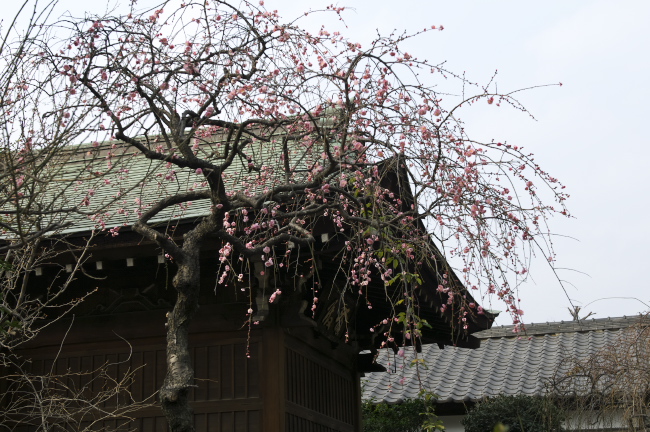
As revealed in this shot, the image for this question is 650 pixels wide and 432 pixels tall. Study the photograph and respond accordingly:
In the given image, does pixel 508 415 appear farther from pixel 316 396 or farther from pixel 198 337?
pixel 198 337

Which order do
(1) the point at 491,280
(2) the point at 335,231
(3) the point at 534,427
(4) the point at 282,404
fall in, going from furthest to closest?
(3) the point at 534,427
(4) the point at 282,404
(2) the point at 335,231
(1) the point at 491,280

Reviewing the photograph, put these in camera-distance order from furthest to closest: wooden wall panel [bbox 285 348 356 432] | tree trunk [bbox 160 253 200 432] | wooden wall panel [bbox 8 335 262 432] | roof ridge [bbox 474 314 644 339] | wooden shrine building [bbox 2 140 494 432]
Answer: roof ridge [bbox 474 314 644 339] → wooden wall panel [bbox 285 348 356 432] → wooden wall panel [bbox 8 335 262 432] → wooden shrine building [bbox 2 140 494 432] → tree trunk [bbox 160 253 200 432]

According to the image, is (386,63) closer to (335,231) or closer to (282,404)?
(335,231)

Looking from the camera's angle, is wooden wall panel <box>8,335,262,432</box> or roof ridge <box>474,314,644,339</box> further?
roof ridge <box>474,314,644,339</box>

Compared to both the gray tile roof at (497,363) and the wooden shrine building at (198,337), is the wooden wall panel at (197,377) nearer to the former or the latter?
the wooden shrine building at (198,337)

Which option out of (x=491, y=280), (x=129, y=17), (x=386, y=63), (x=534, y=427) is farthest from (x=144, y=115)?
(x=534, y=427)

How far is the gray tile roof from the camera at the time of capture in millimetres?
14213

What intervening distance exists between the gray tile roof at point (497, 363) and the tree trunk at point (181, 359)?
8.54 meters

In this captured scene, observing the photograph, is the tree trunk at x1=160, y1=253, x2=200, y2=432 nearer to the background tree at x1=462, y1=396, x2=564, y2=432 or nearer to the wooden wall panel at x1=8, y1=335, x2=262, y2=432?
the wooden wall panel at x1=8, y1=335, x2=262, y2=432

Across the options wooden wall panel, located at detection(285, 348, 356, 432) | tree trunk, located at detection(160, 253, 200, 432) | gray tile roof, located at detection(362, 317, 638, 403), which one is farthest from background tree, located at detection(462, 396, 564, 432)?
tree trunk, located at detection(160, 253, 200, 432)

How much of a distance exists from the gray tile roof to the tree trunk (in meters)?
8.54

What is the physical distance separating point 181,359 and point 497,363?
11804 mm

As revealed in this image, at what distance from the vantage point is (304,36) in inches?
217

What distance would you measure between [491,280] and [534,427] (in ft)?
20.7
